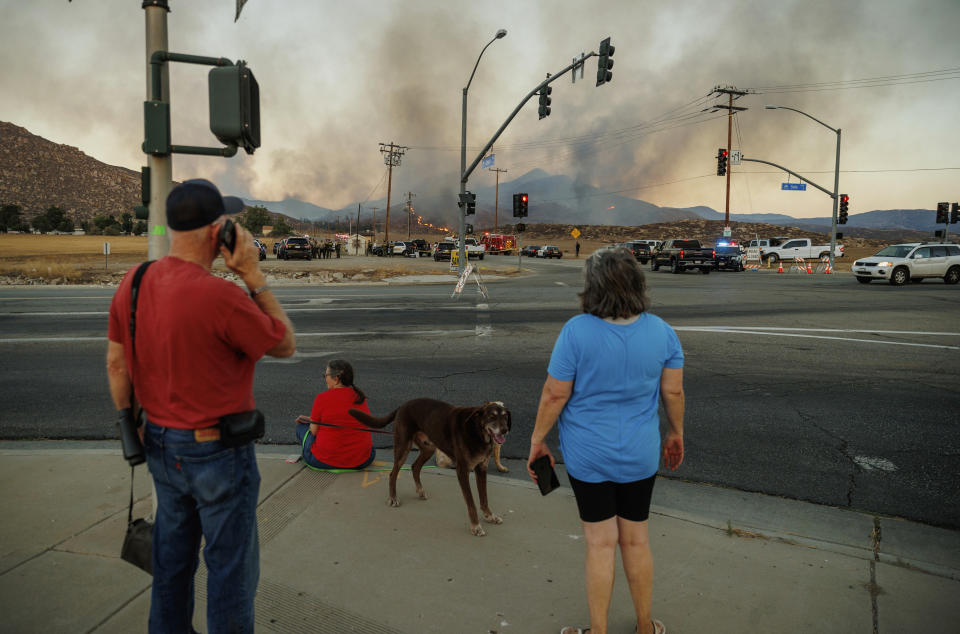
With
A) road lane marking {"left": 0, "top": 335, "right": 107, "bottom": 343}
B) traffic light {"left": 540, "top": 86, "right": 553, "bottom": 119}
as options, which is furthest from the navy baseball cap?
traffic light {"left": 540, "top": 86, "right": 553, "bottom": 119}

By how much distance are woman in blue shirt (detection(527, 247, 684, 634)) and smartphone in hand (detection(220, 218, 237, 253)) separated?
1332 mm

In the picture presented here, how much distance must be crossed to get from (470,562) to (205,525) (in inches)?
68.6

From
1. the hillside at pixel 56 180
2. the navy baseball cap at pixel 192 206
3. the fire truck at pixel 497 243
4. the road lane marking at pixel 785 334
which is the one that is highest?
the hillside at pixel 56 180

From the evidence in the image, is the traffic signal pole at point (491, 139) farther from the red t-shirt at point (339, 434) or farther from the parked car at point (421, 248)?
the parked car at point (421, 248)

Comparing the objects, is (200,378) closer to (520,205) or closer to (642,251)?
(520,205)

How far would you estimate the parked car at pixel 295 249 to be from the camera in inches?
1877

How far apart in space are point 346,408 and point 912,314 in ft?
51.7

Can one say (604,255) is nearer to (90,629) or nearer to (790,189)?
(90,629)

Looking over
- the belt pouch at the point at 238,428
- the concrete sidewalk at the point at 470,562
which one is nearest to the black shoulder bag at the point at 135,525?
the belt pouch at the point at 238,428

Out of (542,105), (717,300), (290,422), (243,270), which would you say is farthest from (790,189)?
(243,270)

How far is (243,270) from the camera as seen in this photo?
2133mm

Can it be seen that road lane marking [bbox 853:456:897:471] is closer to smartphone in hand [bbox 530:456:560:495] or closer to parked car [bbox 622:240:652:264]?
smartphone in hand [bbox 530:456:560:495]

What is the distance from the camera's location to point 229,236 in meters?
2.15

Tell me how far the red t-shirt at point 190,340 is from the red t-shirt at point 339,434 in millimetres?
2425
